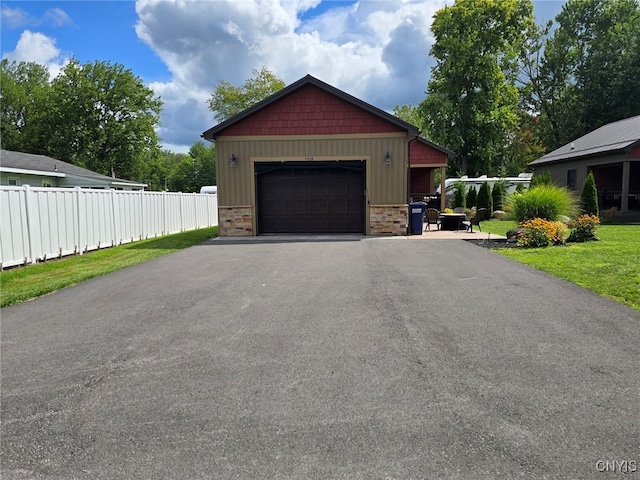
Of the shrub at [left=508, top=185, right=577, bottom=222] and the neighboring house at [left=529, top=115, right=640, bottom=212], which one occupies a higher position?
the neighboring house at [left=529, top=115, right=640, bottom=212]

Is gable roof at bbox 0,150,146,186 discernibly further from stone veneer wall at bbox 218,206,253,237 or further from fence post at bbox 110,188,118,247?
stone veneer wall at bbox 218,206,253,237

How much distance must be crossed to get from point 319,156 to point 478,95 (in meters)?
24.9

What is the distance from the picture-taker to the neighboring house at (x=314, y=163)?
45.1 feet

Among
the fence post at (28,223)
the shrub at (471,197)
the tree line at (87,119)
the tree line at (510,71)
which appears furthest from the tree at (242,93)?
the fence post at (28,223)

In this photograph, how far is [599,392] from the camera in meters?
2.97

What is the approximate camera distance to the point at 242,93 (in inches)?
1965

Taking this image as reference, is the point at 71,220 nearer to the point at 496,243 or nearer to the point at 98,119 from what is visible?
the point at 496,243

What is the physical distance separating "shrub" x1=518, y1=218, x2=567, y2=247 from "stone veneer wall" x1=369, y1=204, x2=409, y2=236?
4.00 meters

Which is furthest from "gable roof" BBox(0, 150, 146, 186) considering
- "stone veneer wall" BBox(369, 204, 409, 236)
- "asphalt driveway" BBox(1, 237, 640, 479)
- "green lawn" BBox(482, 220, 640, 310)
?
A: "green lawn" BBox(482, 220, 640, 310)

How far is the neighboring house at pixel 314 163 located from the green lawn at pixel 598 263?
4.92m

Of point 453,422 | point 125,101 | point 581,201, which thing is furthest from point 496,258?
point 125,101

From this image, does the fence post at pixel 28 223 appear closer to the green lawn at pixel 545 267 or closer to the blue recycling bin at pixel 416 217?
the green lawn at pixel 545 267

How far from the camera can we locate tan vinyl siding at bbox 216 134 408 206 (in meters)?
13.7

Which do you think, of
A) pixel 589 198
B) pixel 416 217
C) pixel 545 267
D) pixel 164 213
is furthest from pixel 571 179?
pixel 164 213
